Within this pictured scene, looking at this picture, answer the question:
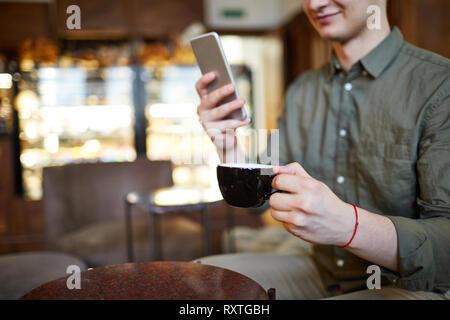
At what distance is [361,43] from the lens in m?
1.13

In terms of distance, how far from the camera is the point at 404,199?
3.32 ft

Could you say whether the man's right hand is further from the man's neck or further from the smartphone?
the man's neck

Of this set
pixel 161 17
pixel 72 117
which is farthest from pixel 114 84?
pixel 161 17

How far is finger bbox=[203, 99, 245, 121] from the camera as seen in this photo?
995mm

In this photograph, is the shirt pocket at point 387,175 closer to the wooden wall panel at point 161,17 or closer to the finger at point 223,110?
the finger at point 223,110

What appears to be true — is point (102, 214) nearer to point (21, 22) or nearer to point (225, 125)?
point (225, 125)

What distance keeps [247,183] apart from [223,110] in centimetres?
37

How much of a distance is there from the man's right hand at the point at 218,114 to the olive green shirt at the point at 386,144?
319 millimetres

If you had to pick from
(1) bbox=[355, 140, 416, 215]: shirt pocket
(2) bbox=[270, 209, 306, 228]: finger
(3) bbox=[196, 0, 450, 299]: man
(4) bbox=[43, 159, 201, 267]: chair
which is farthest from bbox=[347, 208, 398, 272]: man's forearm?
(4) bbox=[43, 159, 201, 267]: chair

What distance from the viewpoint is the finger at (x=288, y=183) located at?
2.06ft

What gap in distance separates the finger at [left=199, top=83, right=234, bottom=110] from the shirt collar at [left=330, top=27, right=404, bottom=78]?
16.3 inches

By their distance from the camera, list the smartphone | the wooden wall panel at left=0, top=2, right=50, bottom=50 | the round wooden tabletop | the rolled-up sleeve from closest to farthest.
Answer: the round wooden tabletop → the rolled-up sleeve → the smartphone → the wooden wall panel at left=0, top=2, right=50, bottom=50

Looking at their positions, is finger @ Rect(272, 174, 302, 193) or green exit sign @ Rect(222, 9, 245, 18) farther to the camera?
green exit sign @ Rect(222, 9, 245, 18)

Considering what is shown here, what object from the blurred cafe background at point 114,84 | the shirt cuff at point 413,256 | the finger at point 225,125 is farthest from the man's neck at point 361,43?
the blurred cafe background at point 114,84
